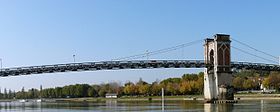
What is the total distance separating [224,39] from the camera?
342 feet

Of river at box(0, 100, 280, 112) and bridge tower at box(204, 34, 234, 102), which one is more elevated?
bridge tower at box(204, 34, 234, 102)

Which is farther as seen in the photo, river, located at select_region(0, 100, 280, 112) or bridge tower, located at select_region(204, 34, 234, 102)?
bridge tower, located at select_region(204, 34, 234, 102)

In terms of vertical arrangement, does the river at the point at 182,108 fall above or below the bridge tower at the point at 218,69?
below

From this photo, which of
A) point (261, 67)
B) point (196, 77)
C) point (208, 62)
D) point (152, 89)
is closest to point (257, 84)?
point (196, 77)

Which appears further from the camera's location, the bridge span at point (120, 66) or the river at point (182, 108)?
the bridge span at point (120, 66)

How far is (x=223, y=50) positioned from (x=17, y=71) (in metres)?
42.5

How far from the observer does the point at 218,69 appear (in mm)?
101500

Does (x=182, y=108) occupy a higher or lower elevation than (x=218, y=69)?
lower

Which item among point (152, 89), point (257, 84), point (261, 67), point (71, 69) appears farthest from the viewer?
point (152, 89)

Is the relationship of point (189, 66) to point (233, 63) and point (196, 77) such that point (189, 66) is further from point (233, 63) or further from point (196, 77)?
point (196, 77)

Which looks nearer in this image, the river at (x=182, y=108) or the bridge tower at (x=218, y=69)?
the river at (x=182, y=108)

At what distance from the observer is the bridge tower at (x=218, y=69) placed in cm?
9912

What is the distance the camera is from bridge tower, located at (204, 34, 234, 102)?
325ft

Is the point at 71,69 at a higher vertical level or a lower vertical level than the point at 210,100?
higher
